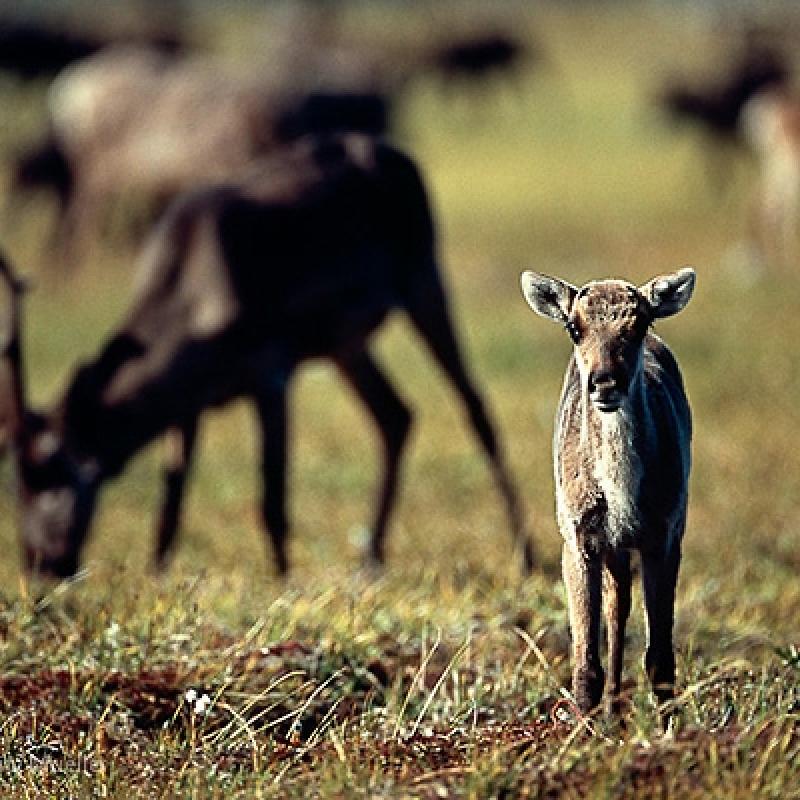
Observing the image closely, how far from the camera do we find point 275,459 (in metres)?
7.58

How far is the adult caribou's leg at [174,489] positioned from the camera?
7.60m

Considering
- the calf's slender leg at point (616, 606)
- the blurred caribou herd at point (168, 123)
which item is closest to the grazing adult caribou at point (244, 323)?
the calf's slender leg at point (616, 606)

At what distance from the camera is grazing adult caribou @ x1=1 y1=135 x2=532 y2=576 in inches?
286

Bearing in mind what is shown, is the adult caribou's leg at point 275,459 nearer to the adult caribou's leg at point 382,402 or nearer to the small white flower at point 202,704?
the adult caribou's leg at point 382,402

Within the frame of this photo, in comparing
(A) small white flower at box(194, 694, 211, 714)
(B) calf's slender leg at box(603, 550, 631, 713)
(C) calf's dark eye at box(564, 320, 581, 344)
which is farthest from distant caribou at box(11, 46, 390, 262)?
(C) calf's dark eye at box(564, 320, 581, 344)

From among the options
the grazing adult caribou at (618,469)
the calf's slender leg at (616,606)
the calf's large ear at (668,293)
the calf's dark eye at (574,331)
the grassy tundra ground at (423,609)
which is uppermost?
the calf's large ear at (668,293)

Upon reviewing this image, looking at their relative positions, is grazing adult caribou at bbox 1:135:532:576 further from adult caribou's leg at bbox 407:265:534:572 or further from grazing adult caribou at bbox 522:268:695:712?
grazing adult caribou at bbox 522:268:695:712

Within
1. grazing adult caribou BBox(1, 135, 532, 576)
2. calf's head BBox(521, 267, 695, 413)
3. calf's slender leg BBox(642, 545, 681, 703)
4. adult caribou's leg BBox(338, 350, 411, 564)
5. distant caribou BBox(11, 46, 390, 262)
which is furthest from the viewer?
distant caribou BBox(11, 46, 390, 262)

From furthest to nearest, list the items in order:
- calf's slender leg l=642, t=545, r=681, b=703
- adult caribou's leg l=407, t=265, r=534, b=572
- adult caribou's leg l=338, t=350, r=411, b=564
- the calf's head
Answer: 1. adult caribou's leg l=338, t=350, r=411, b=564
2. adult caribou's leg l=407, t=265, r=534, b=572
3. calf's slender leg l=642, t=545, r=681, b=703
4. the calf's head

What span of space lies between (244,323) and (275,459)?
616mm

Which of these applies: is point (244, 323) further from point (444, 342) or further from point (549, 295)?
point (549, 295)

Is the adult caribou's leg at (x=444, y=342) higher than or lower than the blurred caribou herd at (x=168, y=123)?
lower

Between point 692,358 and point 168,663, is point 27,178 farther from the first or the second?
point 168,663

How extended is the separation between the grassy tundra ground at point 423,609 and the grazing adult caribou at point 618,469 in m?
0.16
